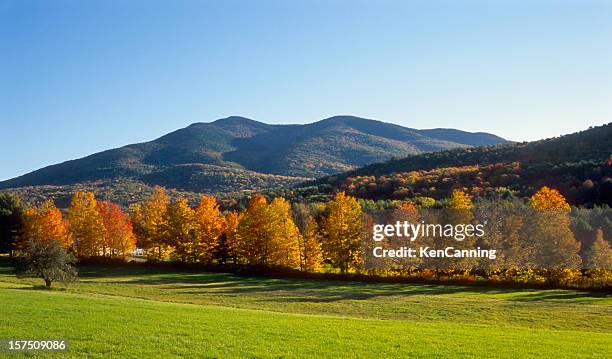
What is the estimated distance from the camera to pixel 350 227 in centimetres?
6109

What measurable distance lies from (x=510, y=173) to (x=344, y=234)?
62044mm

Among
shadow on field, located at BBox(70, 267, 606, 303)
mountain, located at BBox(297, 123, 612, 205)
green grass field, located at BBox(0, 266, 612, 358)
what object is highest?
mountain, located at BBox(297, 123, 612, 205)

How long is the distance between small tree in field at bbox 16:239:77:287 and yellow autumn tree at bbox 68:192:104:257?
2415cm

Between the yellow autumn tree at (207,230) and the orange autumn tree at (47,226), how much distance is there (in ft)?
57.7

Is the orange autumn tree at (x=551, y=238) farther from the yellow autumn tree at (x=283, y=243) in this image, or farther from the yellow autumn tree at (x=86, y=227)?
the yellow autumn tree at (x=86, y=227)

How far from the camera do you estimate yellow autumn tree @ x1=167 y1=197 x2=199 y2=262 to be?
7094 centimetres

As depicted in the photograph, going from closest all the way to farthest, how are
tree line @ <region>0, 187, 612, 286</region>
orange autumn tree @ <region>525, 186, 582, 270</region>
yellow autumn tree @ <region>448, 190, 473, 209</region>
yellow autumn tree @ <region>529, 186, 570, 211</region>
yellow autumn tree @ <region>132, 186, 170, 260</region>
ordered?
orange autumn tree @ <region>525, 186, 582, 270</region> → tree line @ <region>0, 187, 612, 286</region> → yellow autumn tree @ <region>529, 186, 570, 211</region> → yellow autumn tree @ <region>448, 190, 473, 209</region> → yellow autumn tree @ <region>132, 186, 170, 260</region>

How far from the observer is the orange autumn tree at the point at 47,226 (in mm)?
69938

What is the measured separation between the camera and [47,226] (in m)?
70.4

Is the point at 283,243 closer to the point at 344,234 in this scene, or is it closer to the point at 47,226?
the point at 344,234

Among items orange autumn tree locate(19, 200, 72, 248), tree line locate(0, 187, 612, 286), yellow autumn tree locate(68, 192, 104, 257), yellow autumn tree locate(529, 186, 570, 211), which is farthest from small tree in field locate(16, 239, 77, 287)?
yellow autumn tree locate(529, 186, 570, 211)

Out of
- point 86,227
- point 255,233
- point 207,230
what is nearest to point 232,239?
point 207,230

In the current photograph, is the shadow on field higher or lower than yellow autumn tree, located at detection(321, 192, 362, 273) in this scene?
lower

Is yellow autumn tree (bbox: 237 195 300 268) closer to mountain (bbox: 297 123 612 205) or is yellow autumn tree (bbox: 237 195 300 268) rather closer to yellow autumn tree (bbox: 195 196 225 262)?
yellow autumn tree (bbox: 195 196 225 262)
